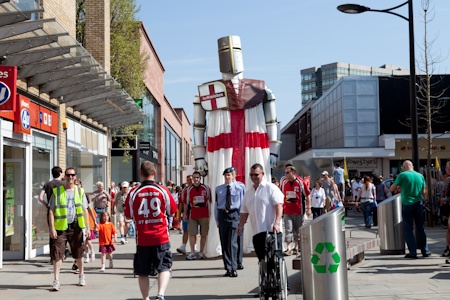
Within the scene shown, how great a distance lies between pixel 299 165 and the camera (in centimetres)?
3616

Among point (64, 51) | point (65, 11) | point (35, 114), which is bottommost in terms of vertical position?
point (35, 114)

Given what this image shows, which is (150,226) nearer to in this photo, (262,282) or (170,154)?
(262,282)

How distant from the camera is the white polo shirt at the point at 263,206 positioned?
9.19m

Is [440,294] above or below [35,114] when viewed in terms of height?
below

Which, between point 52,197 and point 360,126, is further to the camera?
point 360,126

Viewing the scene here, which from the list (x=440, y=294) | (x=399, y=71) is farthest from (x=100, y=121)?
(x=399, y=71)

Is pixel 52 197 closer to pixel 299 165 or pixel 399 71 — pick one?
pixel 299 165

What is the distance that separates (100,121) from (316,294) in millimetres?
17812

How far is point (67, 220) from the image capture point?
37.0 ft

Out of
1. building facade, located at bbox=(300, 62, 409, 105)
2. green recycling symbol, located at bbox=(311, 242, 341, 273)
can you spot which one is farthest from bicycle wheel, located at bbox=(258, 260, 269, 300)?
building facade, located at bbox=(300, 62, 409, 105)

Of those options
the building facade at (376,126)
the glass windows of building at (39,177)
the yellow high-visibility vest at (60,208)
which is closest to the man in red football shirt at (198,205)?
the glass windows of building at (39,177)

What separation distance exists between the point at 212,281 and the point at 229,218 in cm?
125

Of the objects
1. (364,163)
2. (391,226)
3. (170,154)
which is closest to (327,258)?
(391,226)

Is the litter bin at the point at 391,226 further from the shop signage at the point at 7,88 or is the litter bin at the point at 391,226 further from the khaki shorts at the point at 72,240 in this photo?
the shop signage at the point at 7,88
